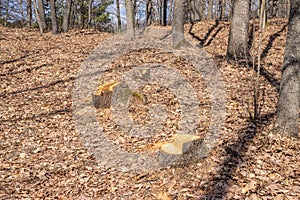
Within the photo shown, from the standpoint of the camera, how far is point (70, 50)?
10.3m

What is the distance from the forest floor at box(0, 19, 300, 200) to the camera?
3.62 m

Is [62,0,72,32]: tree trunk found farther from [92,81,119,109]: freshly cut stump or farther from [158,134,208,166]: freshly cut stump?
[158,134,208,166]: freshly cut stump

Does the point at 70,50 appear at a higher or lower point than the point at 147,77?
higher

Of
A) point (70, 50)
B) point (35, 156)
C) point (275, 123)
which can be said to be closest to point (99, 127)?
point (35, 156)

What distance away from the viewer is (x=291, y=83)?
420 centimetres

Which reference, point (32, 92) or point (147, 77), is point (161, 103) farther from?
point (32, 92)

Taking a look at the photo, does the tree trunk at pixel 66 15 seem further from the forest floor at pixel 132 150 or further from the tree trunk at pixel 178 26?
the tree trunk at pixel 178 26

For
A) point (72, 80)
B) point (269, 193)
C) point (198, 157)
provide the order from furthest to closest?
point (72, 80)
point (198, 157)
point (269, 193)

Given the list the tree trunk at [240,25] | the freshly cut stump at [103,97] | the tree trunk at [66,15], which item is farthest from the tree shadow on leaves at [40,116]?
the tree trunk at [66,15]

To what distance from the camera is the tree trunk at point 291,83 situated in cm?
404

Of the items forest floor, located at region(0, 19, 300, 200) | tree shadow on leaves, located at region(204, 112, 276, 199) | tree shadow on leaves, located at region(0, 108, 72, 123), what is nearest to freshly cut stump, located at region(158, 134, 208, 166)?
forest floor, located at region(0, 19, 300, 200)

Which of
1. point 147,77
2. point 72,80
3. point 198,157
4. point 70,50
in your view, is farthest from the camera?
point 70,50

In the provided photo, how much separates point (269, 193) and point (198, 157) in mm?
1039

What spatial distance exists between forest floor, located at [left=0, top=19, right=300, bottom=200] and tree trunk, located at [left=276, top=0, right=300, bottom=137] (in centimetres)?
24
